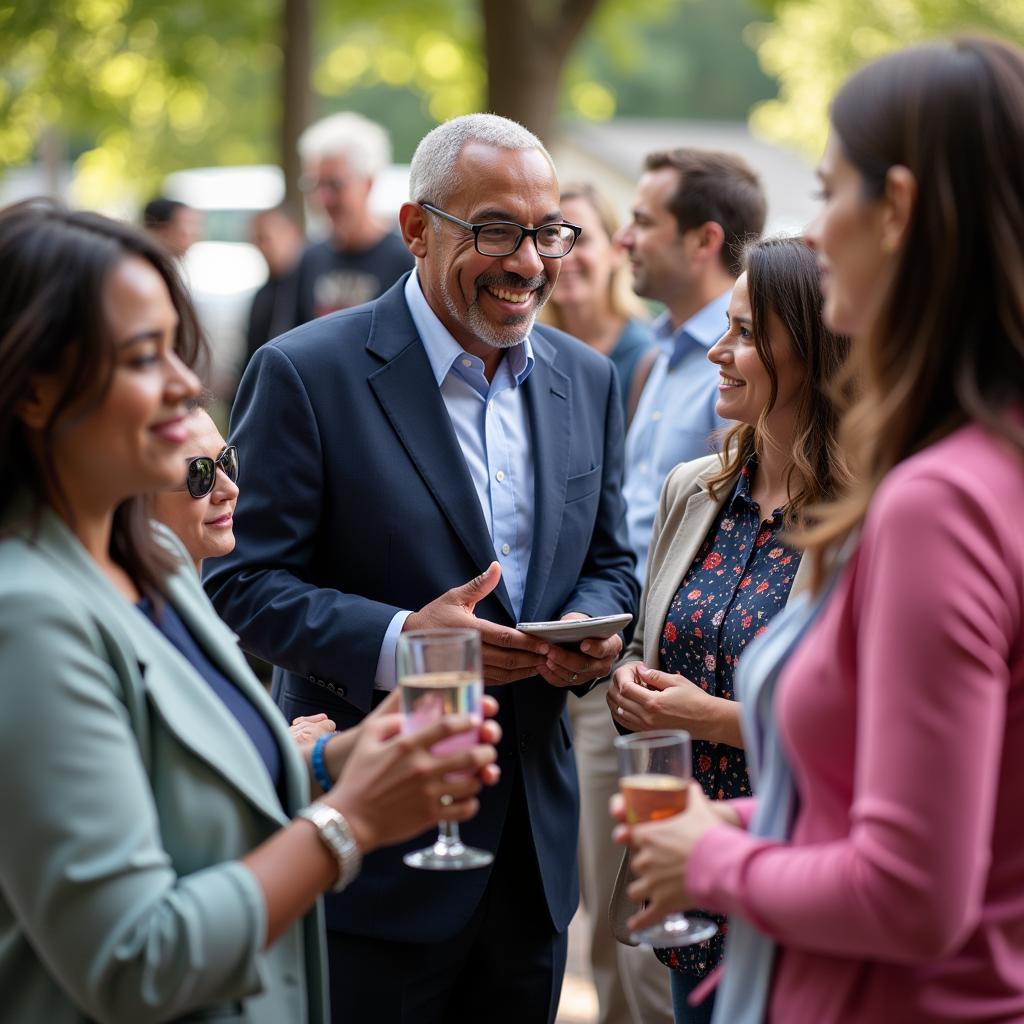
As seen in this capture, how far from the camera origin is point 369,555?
11.2 ft

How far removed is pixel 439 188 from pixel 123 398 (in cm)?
173

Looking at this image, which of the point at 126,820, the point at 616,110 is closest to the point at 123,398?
the point at 126,820

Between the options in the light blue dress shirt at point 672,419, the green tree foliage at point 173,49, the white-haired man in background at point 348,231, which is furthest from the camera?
the green tree foliage at point 173,49

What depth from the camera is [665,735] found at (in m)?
2.19

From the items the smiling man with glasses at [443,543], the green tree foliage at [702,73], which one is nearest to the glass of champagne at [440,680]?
the smiling man with glasses at [443,543]

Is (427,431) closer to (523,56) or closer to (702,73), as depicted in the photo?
(523,56)

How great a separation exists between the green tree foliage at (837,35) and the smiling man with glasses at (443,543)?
88.4 feet

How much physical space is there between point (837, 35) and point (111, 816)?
32.3 m

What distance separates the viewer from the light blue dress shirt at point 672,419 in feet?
15.9

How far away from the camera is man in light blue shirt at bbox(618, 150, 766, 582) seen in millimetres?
5054

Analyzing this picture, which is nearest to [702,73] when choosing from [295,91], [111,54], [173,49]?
[111,54]

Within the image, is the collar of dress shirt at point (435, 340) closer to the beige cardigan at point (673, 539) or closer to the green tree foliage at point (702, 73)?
the beige cardigan at point (673, 539)

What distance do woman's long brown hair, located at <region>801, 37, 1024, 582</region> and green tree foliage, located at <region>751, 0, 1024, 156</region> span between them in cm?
2844

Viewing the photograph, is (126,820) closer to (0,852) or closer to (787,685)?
(0,852)
